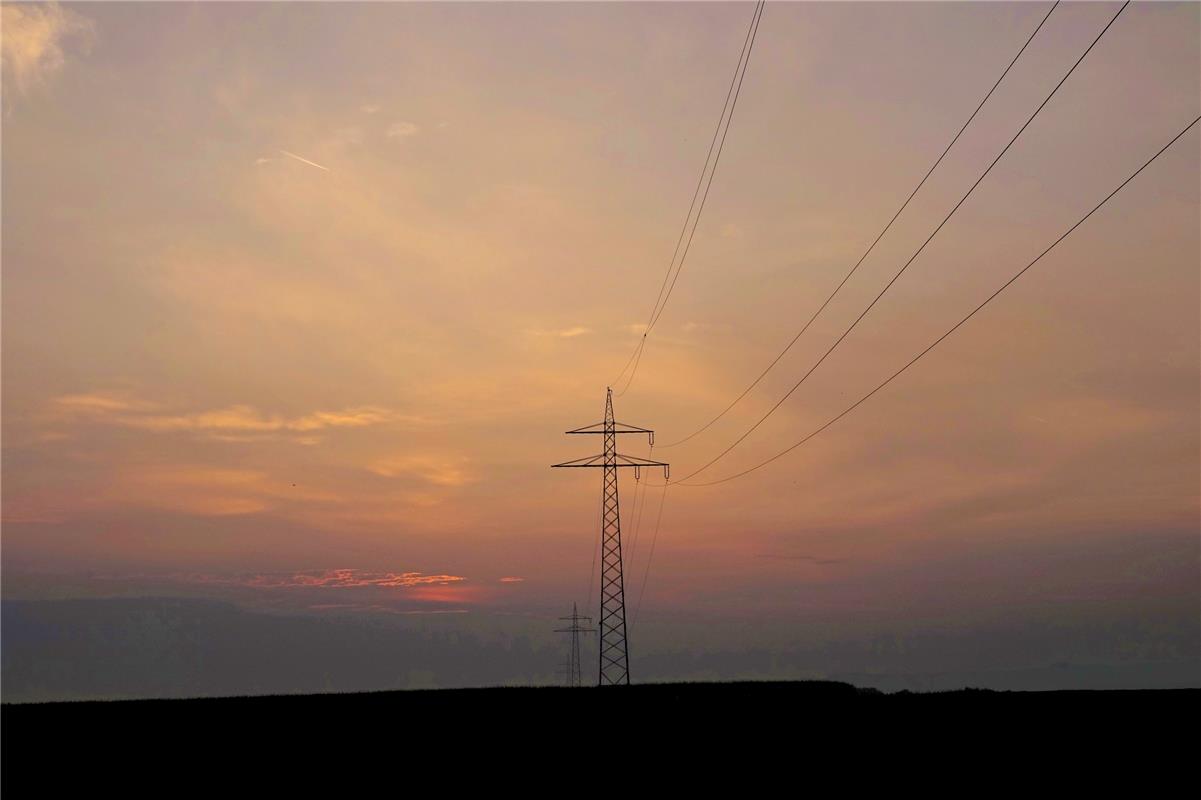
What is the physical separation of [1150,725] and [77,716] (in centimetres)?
4665

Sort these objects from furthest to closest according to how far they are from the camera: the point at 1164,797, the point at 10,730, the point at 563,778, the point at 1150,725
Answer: the point at 10,730
the point at 1150,725
the point at 563,778
the point at 1164,797

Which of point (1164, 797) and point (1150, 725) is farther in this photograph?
point (1150, 725)

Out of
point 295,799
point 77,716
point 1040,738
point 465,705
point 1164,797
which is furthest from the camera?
point 465,705

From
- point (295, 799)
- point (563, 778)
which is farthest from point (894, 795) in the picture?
point (295, 799)

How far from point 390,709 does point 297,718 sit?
665 cm

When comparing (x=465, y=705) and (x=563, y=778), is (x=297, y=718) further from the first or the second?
(x=563, y=778)

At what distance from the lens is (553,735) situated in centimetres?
3969

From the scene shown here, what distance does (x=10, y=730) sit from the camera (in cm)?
4494

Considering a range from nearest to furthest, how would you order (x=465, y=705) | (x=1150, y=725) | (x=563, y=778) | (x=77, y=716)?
(x=563, y=778), (x=1150, y=725), (x=77, y=716), (x=465, y=705)

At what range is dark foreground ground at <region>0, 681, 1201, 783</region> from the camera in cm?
3275

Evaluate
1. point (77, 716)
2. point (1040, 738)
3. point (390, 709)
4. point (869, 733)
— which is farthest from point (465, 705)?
point (1040, 738)

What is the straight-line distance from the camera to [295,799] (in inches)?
1109

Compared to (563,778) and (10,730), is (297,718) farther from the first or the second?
(563,778)

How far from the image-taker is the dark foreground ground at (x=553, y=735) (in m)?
32.8
